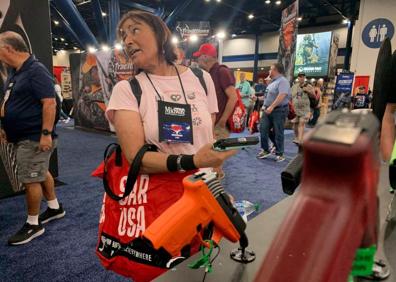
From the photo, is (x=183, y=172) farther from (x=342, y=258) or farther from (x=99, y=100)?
(x=99, y=100)

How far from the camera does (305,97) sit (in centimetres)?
550

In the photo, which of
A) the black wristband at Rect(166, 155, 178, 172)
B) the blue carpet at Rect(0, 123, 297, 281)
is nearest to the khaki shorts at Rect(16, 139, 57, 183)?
the blue carpet at Rect(0, 123, 297, 281)

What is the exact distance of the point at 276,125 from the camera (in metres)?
4.52

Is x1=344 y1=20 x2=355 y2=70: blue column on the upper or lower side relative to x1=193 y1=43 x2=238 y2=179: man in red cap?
upper

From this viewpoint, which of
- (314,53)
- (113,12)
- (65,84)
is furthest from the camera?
(314,53)

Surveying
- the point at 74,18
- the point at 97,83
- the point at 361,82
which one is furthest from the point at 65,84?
the point at 361,82

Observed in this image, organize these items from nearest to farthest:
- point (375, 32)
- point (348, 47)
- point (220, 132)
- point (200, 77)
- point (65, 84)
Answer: point (200, 77)
point (220, 132)
point (375, 32)
point (65, 84)
point (348, 47)

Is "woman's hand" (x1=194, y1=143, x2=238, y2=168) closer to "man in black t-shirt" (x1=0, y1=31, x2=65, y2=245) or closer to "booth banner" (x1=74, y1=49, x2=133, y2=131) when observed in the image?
"man in black t-shirt" (x1=0, y1=31, x2=65, y2=245)

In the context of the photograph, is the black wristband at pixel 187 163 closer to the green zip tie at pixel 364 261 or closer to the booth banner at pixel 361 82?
the green zip tie at pixel 364 261

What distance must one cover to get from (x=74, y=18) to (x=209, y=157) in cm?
872

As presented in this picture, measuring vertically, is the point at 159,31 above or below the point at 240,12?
below

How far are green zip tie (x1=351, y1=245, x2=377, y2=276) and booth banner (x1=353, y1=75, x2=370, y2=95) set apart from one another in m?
7.71

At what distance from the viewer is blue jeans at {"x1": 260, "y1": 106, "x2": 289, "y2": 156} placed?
448 cm

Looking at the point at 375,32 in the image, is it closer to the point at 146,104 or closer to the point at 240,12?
the point at 146,104
